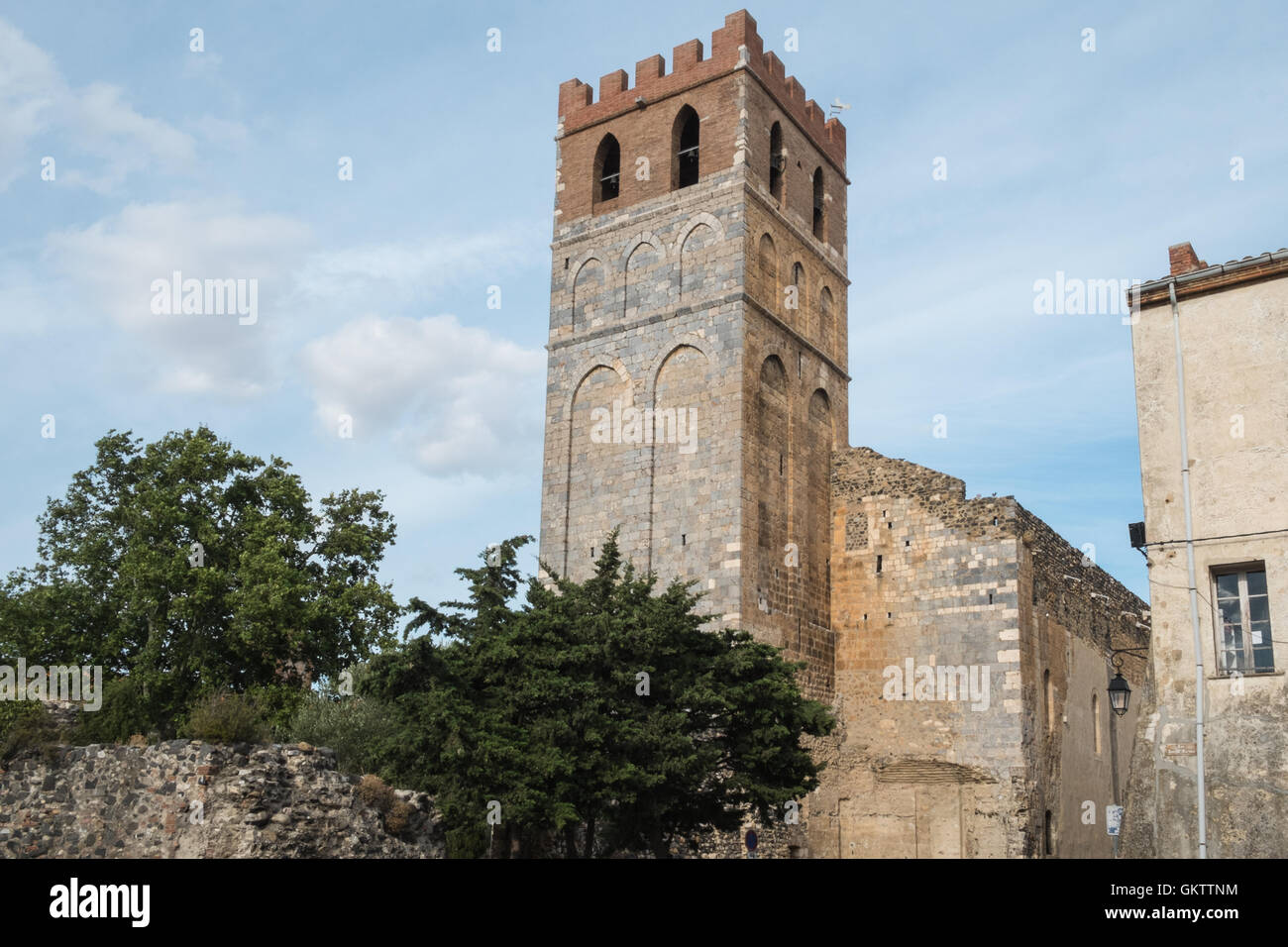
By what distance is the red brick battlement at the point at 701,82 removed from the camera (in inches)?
1107

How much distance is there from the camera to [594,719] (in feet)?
54.2

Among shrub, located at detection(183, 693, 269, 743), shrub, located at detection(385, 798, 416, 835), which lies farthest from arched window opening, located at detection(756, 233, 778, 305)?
shrub, located at detection(183, 693, 269, 743)

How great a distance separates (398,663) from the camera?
673 inches

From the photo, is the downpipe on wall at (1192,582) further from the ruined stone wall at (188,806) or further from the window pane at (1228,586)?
the ruined stone wall at (188,806)

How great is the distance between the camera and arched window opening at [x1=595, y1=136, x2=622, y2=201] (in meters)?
29.9

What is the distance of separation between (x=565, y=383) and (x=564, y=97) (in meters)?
8.35

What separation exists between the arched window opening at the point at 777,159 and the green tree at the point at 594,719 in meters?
13.4

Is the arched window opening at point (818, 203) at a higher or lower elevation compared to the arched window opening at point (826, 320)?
higher

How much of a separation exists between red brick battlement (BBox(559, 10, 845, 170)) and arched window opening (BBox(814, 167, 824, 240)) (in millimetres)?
728

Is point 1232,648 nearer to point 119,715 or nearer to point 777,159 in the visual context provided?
point 777,159

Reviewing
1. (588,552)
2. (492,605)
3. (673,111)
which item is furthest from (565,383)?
(492,605)

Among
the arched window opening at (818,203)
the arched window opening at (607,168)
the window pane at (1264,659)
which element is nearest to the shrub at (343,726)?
the arched window opening at (607,168)

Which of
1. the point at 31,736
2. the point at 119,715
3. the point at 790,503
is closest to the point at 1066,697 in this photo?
the point at 790,503
